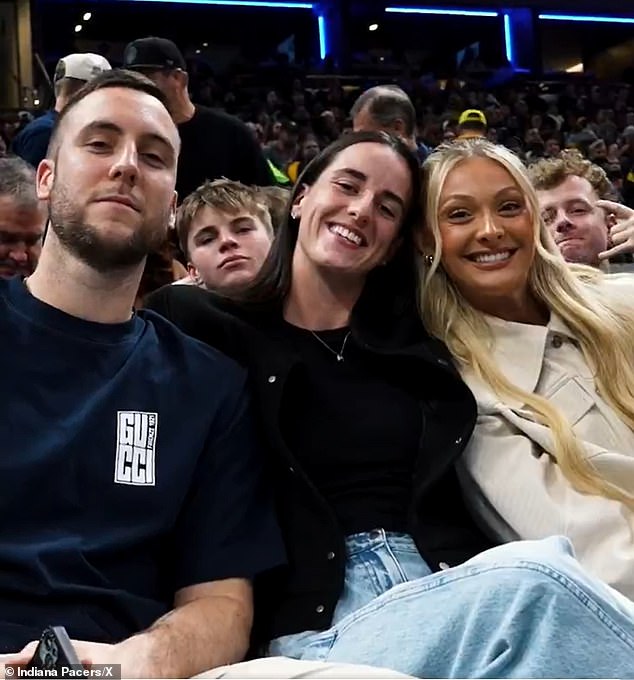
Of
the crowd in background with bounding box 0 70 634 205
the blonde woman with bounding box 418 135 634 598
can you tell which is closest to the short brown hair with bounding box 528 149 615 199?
the blonde woman with bounding box 418 135 634 598

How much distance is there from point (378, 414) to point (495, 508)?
0.67 ft

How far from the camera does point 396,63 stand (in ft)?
42.2

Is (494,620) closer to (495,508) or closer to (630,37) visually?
(495,508)

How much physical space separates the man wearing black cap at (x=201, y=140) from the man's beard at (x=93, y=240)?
124 centimetres

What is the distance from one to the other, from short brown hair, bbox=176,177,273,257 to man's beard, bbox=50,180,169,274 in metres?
0.62

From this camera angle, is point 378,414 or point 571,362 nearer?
point 378,414

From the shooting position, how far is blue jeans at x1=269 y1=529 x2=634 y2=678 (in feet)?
3.07

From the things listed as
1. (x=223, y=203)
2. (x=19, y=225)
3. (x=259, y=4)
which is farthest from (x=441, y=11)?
(x=19, y=225)

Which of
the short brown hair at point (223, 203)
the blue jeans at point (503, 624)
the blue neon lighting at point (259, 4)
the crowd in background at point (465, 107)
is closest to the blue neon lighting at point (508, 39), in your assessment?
the crowd in background at point (465, 107)

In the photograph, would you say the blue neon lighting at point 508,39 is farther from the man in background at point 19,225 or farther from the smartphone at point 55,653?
the smartphone at point 55,653

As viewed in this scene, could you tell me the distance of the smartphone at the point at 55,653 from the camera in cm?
87

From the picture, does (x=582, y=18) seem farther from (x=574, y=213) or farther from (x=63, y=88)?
(x=574, y=213)

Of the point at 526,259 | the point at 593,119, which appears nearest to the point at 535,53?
the point at 593,119

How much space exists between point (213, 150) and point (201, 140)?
0.13 ft
